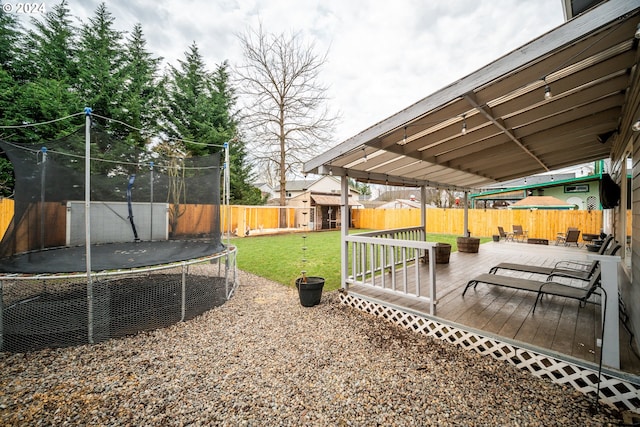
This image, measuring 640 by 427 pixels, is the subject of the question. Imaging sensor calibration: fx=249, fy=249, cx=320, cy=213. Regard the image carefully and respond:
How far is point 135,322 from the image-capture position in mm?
3648

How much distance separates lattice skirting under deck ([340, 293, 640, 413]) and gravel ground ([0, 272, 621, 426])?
0.31 feet

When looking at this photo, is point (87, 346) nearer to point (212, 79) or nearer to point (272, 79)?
point (272, 79)

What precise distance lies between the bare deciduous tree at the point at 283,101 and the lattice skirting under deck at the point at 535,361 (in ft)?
43.6

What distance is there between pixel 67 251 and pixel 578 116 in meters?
8.33

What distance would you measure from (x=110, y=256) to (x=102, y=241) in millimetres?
1637

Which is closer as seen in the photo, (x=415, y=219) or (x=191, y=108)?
(x=191, y=108)

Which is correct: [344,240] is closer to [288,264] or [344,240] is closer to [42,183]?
[288,264]

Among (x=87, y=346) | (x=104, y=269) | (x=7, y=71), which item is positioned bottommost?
(x=87, y=346)

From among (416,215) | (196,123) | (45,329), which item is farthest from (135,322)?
(416,215)

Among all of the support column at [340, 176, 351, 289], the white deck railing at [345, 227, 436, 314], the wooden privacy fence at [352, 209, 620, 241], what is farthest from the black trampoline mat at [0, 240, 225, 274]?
the wooden privacy fence at [352, 209, 620, 241]

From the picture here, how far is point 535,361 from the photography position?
7.76 feet

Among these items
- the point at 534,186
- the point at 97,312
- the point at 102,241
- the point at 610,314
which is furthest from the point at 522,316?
the point at 534,186

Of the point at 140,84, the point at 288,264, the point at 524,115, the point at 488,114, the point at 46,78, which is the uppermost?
the point at 140,84

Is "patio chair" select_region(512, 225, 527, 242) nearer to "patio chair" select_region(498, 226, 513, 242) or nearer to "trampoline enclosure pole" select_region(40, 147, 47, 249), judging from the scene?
"patio chair" select_region(498, 226, 513, 242)
